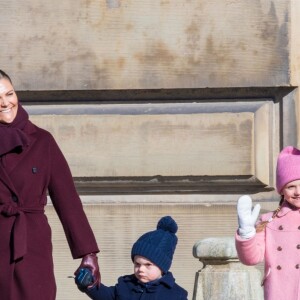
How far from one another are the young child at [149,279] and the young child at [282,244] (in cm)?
58

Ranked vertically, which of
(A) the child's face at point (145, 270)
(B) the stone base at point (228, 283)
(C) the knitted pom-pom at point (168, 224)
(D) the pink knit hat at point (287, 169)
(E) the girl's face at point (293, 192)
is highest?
(D) the pink knit hat at point (287, 169)

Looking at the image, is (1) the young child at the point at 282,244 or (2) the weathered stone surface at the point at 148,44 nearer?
(1) the young child at the point at 282,244

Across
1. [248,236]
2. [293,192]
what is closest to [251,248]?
[248,236]

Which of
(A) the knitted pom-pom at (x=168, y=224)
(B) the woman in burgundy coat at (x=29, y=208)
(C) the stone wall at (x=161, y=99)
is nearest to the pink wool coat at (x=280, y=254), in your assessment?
(B) the woman in burgundy coat at (x=29, y=208)

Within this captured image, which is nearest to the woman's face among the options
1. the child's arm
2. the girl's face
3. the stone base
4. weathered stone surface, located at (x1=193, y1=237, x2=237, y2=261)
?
the child's arm

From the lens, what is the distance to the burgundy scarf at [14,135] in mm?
6258

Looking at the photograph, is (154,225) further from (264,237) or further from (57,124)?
(264,237)

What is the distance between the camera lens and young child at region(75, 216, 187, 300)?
6535 millimetres

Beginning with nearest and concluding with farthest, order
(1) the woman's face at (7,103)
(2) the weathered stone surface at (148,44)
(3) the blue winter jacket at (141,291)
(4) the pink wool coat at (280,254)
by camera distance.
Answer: (4) the pink wool coat at (280,254) → (1) the woman's face at (7,103) → (3) the blue winter jacket at (141,291) → (2) the weathered stone surface at (148,44)

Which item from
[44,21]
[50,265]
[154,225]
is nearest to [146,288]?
[50,265]

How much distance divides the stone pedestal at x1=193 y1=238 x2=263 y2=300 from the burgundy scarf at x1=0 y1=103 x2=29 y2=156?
1.26 meters

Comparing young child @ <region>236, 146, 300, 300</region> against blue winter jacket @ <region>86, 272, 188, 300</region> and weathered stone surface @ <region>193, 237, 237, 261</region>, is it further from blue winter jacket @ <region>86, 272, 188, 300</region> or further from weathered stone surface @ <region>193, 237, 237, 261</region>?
weathered stone surface @ <region>193, 237, 237, 261</region>

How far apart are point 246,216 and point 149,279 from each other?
2.68ft

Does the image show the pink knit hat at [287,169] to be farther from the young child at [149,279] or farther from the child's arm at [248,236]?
the young child at [149,279]
